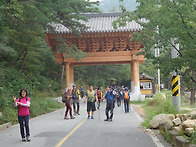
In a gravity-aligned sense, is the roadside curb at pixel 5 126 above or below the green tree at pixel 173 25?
below

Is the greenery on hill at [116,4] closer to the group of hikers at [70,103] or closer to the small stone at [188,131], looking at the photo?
the group of hikers at [70,103]

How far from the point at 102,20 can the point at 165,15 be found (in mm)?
20967

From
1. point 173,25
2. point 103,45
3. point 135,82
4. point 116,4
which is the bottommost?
point 135,82

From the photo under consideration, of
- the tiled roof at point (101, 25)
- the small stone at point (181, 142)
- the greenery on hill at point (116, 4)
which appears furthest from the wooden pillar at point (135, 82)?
the greenery on hill at point (116, 4)

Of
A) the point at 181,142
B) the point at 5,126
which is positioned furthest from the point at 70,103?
the point at 181,142

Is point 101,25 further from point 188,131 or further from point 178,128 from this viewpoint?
point 188,131

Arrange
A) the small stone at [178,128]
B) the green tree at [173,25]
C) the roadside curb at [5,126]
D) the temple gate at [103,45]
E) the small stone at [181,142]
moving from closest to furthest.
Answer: the small stone at [181,142]
the green tree at [173,25]
the small stone at [178,128]
the roadside curb at [5,126]
the temple gate at [103,45]

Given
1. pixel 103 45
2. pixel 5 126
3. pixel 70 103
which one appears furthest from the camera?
pixel 103 45

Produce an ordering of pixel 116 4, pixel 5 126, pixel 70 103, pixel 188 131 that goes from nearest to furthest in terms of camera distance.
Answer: pixel 188 131, pixel 5 126, pixel 70 103, pixel 116 4

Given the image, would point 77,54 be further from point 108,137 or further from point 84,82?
point 84,82

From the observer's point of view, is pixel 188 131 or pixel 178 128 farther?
pixel 178 128

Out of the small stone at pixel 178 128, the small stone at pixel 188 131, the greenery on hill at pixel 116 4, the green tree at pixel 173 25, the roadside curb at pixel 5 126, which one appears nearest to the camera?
the green tree at pixel 173 25

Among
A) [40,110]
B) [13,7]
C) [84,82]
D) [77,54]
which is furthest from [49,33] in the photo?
[84,82]

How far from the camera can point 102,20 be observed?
2841 centimetres
